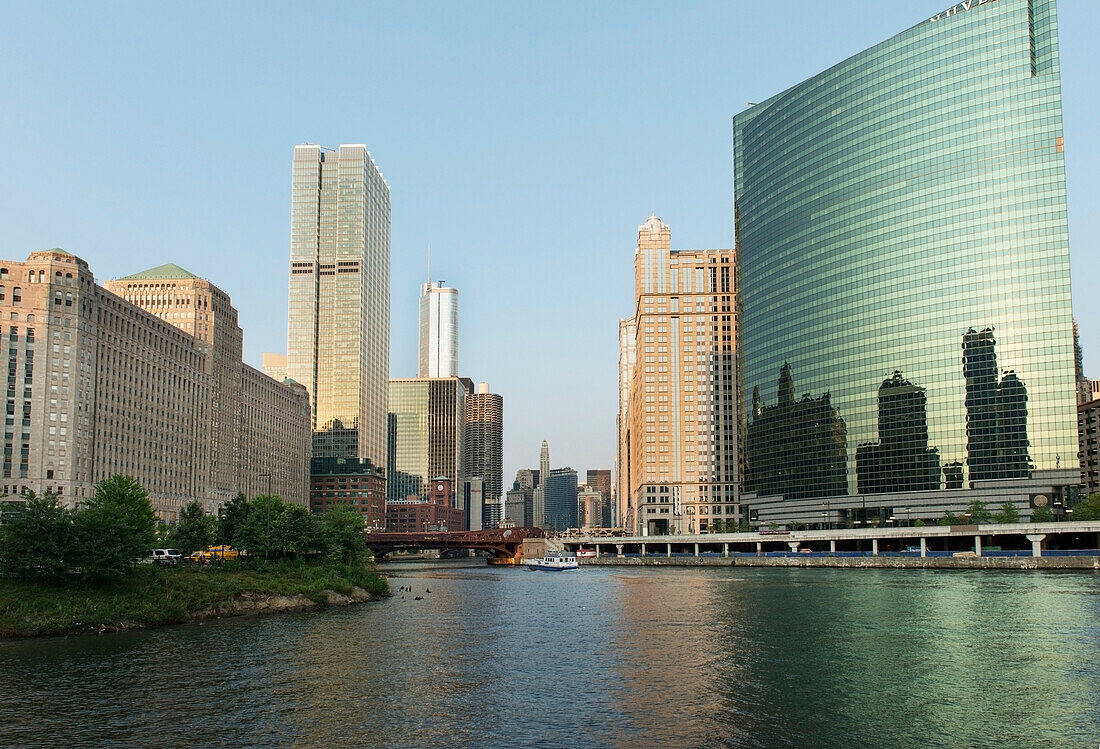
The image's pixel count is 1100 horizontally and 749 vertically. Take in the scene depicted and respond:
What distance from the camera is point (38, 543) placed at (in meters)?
99.2

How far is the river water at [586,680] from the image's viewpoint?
53750mm

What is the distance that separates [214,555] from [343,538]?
2165 cm

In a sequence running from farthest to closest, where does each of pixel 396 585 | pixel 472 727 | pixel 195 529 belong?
pixel 396 585, pixel 195 529, pixel 472 727

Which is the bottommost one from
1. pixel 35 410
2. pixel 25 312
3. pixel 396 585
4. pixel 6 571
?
pixel 396 585

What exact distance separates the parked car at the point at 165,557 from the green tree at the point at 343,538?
22.0 m

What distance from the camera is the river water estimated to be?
53.8 meters

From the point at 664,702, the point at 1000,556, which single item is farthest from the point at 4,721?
the point at 1000,556

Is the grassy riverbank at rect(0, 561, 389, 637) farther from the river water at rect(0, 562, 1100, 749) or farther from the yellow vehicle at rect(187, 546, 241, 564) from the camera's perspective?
the yellow vehicle at rect(187, 546, 241, 564)

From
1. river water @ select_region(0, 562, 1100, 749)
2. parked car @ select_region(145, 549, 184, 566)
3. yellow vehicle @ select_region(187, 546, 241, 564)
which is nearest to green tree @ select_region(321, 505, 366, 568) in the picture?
yellow vehicle @ select_region(187, 546, 241, 564)

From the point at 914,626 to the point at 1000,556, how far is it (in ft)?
394

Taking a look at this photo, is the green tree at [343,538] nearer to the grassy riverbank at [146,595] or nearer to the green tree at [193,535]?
the grassy riverbank at [146,595]

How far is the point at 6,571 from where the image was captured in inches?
3976

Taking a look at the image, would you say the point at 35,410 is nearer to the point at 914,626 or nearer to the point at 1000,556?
the point at 914,626

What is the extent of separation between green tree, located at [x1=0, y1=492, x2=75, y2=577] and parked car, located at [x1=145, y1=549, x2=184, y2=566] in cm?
2982
